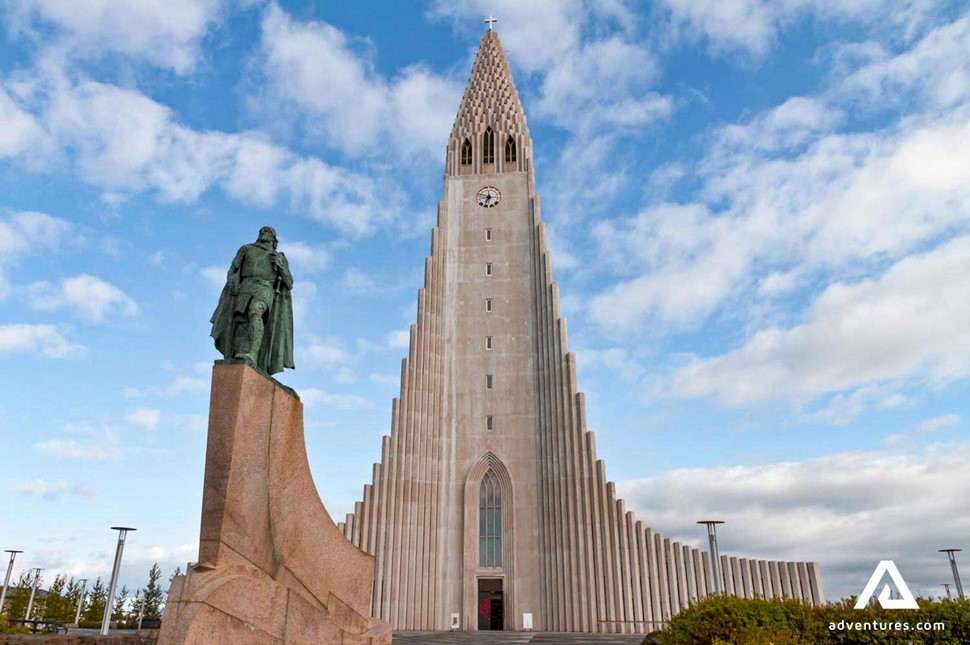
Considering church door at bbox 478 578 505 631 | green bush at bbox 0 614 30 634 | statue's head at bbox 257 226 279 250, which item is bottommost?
green bush at bbox 0 614 30 634

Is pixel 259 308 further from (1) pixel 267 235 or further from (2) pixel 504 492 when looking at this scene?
(2) pixel 504 492

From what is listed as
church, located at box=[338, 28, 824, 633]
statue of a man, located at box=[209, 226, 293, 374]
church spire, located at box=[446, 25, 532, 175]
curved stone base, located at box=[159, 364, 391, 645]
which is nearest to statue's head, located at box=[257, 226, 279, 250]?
statue of a man, located at box=[209, 226, 293, 374]

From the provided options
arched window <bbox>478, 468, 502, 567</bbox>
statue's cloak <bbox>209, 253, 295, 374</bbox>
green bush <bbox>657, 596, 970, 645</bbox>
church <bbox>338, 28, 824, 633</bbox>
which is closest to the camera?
green bush <bbox>657, 596, 970, 645</bbox>

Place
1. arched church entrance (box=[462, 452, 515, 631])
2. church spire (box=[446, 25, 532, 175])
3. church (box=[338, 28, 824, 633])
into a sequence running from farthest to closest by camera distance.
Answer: church spire (box=[446, 25, 532, 175])
arched church entrance (box=[462, 452, 515, 631])
church (box=[338, 28, 824, 633])

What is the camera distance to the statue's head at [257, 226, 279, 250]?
34.9 feet

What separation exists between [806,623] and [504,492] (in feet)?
71.2

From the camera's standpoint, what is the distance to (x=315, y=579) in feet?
29.3

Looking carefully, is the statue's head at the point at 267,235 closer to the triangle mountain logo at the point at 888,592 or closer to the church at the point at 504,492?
the triangle mountain logo at the point at 888,592

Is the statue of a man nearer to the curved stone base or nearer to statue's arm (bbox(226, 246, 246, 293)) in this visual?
statue's arm (bbox(226, 246, 246, 293))

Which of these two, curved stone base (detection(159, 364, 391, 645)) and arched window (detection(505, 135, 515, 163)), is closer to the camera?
curved stone base (detection(159, 364, 391, 645))

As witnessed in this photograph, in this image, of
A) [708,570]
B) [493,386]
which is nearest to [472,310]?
[493,386]

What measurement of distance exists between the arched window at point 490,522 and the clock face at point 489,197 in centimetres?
1460

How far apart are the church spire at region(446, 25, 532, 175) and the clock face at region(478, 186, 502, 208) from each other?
4.82 ft

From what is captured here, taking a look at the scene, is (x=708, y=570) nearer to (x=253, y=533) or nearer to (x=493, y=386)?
(x=493, y=386)
